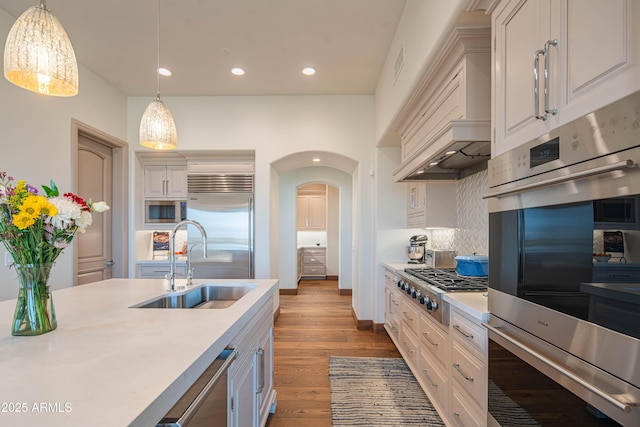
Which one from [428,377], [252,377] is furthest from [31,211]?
[428,377]

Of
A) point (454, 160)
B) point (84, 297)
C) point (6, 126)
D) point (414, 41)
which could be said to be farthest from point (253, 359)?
point (6, 126)

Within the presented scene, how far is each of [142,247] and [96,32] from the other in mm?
2712

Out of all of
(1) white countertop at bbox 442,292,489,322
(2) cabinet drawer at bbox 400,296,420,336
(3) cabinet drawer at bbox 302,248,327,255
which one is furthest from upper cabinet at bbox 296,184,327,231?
(1) white countertop at bbox 442,292,489,322

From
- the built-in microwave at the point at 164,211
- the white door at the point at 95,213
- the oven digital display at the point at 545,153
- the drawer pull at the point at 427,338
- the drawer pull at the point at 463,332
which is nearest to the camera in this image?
the oven digital display at the point at 545,153

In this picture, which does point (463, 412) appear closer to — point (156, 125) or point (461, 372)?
point (461, 372)

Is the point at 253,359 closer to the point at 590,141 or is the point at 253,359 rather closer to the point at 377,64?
the point at 590,141

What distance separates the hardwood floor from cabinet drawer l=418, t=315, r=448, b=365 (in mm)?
879

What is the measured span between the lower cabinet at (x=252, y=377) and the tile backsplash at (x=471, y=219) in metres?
1.87

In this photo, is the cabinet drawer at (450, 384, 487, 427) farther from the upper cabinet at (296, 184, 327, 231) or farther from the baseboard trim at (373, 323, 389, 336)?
the upper cabinet at (296, 184, 327, 231)

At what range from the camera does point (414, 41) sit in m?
2.35

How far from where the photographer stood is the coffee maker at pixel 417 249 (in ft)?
12.1

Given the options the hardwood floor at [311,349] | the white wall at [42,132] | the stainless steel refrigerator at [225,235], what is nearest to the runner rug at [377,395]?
the hardwood floor at [311,349]

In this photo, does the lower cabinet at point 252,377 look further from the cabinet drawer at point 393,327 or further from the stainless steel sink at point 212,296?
the cabinet drawer at point 393,327

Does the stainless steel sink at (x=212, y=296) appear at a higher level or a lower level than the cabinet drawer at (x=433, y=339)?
higher
